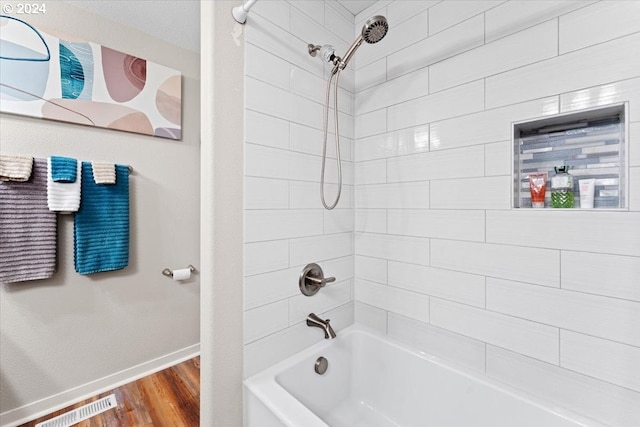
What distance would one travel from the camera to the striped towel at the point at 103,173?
5.89ft

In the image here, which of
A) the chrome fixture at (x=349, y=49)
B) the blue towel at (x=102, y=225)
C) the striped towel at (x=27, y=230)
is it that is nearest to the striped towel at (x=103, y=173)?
the blue towel at (x=102, y=225)

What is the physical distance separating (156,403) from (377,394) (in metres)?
1.44

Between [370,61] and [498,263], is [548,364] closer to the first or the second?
[498,263]

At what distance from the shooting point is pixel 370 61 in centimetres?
152

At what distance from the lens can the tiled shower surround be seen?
2.94ft

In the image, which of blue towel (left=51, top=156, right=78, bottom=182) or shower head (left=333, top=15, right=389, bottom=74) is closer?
shower head (left=333, top=15, right=389, bottom=74)

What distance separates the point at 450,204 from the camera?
123cm

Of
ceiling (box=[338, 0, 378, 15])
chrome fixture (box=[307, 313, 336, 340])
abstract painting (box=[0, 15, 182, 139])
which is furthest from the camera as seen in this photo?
abstract painting (box=[0, 15, 182, 139])

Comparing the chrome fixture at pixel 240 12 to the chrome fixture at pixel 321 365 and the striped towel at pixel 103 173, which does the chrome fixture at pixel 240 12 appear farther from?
the chrome fixture at pixel 321 365

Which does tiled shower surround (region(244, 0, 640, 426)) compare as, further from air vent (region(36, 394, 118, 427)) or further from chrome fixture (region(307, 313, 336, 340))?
air vent (region(36, 394, 118, 427))

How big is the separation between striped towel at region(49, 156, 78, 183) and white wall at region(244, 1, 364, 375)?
1.35 metres

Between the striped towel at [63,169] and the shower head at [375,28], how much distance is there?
6.07 ft

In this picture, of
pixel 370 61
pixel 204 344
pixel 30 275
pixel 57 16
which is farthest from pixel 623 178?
pixel 57 16

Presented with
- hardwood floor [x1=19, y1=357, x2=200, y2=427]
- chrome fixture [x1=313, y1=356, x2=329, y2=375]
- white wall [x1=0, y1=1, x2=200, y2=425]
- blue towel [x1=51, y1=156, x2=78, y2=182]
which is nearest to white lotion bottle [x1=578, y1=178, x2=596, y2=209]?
chrome fixture [x1=313, y1=356, x2=329, y2=375]
